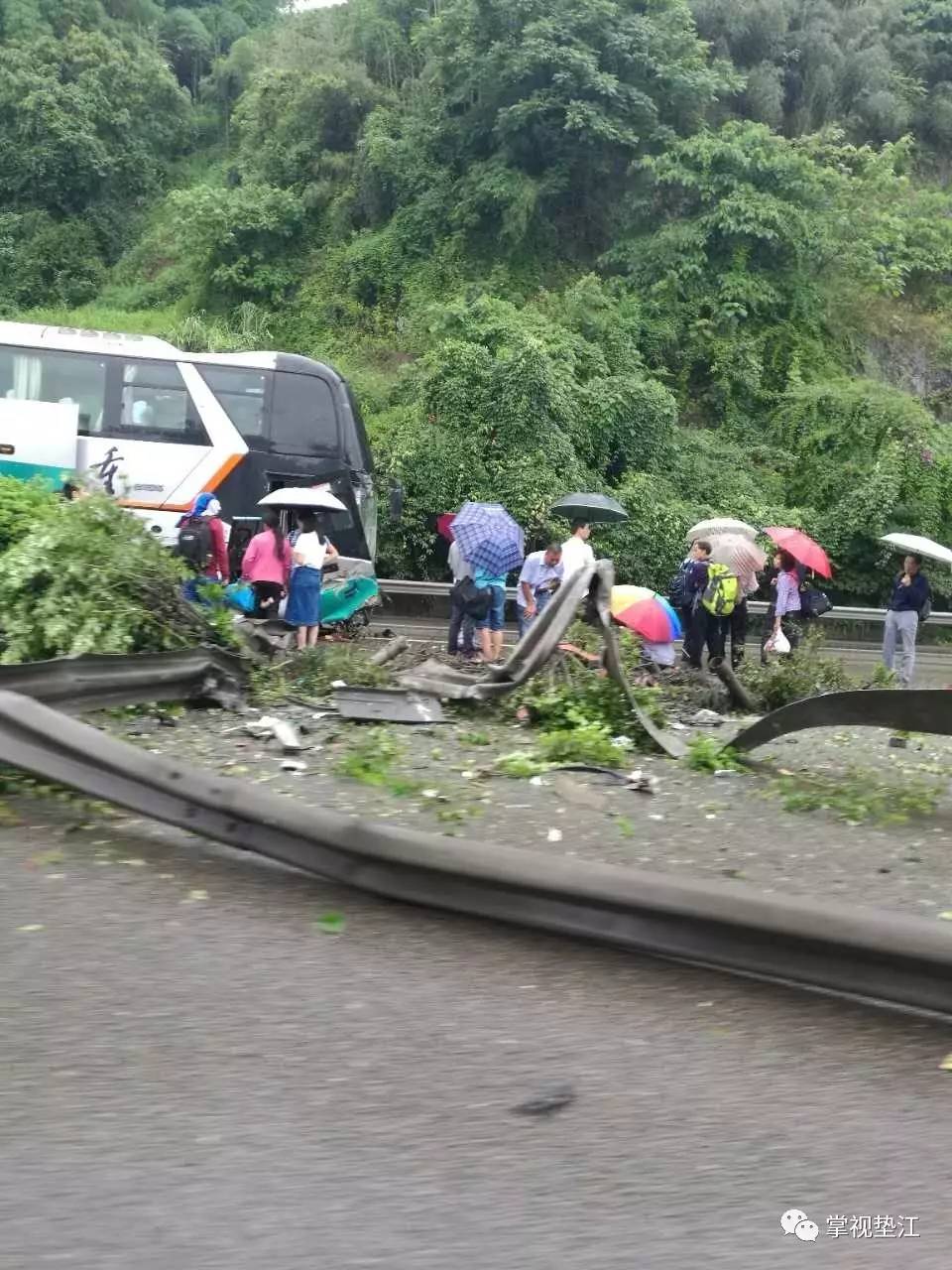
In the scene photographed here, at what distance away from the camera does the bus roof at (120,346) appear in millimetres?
17094

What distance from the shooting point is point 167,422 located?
17188 mm

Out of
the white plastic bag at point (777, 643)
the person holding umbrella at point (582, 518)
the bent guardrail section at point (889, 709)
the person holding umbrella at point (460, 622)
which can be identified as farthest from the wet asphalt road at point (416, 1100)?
the white plastic bag at point (777, 643)

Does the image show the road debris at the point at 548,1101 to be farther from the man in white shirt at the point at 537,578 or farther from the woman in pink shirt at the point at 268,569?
the woman in pink shirt at the point at 268,569

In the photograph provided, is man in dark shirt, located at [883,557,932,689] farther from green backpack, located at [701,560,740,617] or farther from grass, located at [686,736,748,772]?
grass, located at [686,736,748,772]

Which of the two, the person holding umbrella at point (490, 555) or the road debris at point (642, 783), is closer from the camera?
the road debris at point (642, 783)

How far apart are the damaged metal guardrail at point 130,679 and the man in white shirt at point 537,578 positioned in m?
5.14

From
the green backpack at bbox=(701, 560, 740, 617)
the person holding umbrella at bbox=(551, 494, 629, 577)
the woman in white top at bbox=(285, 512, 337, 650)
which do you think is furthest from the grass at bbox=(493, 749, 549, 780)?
the green backpack at bbox=(701, 560, 740, 617)

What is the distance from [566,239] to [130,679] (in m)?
27.8

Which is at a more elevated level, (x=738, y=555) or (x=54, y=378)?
(x=54, y=378)

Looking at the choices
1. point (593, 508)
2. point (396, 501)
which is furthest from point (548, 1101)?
point (396, 501)

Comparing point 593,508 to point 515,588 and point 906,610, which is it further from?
point 515,588

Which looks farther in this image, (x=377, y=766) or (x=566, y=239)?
(x=566, y=239)

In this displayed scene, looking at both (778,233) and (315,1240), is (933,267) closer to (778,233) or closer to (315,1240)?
(778,233)

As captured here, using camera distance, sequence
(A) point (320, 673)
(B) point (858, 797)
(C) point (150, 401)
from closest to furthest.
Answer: (B) point (858, 797)
(A) point (320, 673)
(C) point (150, 401)
